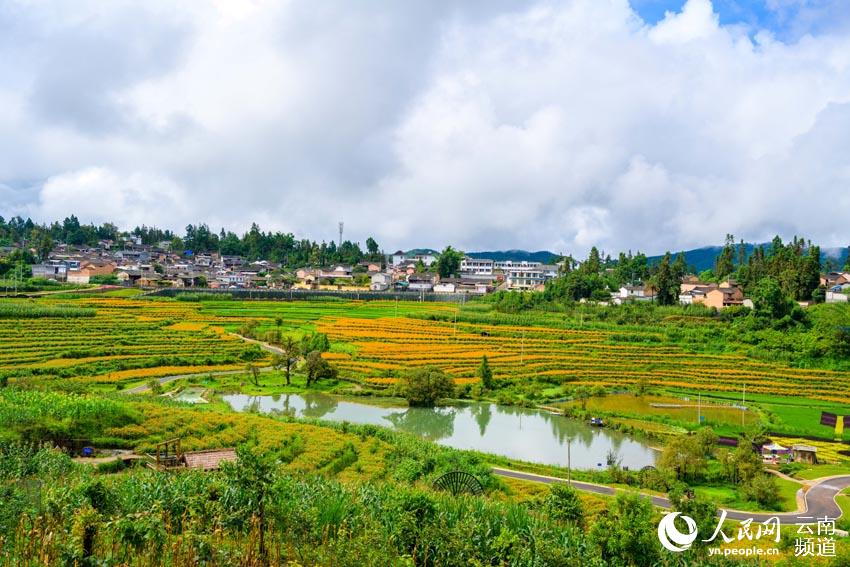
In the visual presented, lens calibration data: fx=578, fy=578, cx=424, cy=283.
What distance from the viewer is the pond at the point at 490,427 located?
21578 millimetres

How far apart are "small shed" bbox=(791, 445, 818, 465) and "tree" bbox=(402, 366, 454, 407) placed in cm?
1439

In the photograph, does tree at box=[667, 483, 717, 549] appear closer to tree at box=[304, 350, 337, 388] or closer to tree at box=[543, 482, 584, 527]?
tree at box=[543, 482, 584, 527]

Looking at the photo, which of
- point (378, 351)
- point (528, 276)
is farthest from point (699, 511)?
point (528, 276)

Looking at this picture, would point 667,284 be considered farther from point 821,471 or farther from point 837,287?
point 821,471

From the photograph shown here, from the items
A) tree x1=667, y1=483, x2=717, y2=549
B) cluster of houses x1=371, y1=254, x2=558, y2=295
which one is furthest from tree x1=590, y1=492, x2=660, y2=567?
cluster of houses x1=371, y1=254, x2=558, y2=295

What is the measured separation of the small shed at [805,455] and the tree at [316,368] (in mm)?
20833

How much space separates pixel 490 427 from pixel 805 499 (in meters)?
11.7

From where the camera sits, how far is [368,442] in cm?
1848

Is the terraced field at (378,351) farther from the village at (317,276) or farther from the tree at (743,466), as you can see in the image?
the village at (317,276)

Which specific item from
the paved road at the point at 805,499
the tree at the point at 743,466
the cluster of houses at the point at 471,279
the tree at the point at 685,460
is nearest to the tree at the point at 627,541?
the paved road at the point at 805,499

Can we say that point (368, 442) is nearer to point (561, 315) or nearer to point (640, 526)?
point (640, 526)

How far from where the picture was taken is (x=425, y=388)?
2783 centimetres

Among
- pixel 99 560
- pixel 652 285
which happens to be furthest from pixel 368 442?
pixel 652 285

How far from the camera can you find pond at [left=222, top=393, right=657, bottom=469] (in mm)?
21578
